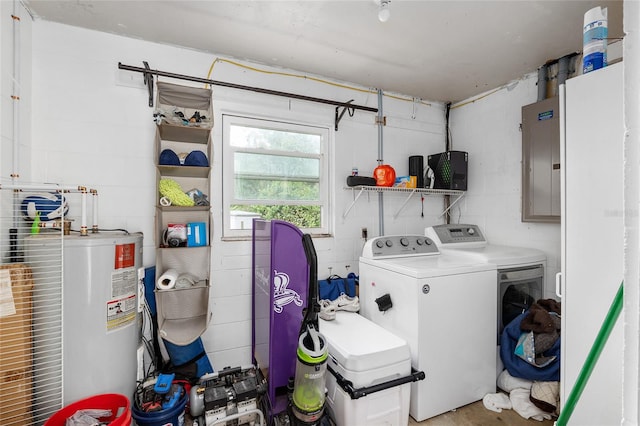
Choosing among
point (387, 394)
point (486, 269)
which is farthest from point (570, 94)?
point (387, 394)

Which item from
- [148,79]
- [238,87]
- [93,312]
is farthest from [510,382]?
[148,79]

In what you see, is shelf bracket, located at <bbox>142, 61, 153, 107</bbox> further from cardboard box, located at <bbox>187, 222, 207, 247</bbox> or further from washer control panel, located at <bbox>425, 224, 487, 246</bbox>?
washer control panel, located at <bbox>425, 224, 487, 246</bbox>

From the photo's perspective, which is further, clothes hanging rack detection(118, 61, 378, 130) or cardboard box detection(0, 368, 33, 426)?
clothes hanging rack detection(118, 61, 378, 130)

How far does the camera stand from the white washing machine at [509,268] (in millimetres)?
2324

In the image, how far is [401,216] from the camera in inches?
131

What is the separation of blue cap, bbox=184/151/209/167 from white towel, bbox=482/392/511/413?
2677 millimetres

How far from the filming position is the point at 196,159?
2.20 m

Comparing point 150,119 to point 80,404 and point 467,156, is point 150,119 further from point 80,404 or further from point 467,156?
point 467,156

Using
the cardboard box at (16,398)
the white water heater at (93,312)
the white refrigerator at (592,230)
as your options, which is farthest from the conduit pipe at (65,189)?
the white refrigerator at (592,230)

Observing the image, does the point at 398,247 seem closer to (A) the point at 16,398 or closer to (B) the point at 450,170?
(B) the point at 450,170

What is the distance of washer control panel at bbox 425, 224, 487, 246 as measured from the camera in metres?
2.86

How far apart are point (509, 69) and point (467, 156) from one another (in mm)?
937

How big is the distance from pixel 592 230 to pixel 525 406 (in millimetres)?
1360

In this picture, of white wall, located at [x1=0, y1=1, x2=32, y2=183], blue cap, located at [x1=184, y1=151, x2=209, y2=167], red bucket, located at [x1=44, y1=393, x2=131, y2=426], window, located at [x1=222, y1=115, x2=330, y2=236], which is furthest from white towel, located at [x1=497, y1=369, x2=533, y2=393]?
white wall, located at [x1=0, y1=1, x2=32, y2=183]
